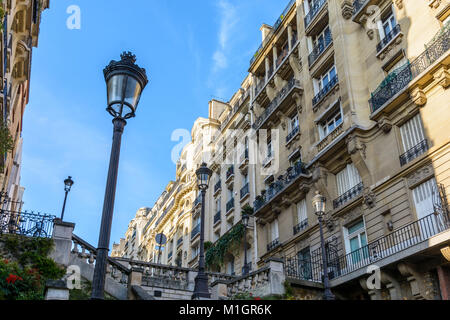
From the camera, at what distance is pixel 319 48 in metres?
25.7

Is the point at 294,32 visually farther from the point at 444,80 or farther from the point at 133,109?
the point at 133,109

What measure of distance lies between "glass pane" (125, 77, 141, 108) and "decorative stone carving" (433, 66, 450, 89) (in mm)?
13809

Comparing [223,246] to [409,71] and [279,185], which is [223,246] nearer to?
[279,185]

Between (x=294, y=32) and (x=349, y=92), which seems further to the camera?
(x=294, y=32)

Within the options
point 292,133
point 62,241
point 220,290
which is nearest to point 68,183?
point 62,241

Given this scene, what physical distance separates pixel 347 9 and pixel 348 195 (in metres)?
9.99

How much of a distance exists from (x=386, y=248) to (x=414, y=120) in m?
5.25

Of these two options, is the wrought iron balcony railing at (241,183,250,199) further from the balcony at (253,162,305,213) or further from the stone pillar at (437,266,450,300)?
the stone pillar at (437,266,450,300)

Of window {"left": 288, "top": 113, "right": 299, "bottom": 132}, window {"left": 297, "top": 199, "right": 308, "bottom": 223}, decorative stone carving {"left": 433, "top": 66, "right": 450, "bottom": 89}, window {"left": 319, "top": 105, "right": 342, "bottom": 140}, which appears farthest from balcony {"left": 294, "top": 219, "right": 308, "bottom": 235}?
decorative stone carving {"left": 433, "top": 66, "right": 450, "bottom": 89}

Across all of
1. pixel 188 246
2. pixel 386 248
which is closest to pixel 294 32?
pixel 386 248

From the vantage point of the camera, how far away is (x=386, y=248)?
16.8 meters
